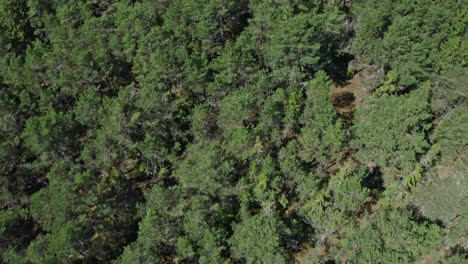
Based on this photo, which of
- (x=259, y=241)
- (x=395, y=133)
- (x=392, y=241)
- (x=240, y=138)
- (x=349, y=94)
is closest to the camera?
Result: (x=392, y=241)

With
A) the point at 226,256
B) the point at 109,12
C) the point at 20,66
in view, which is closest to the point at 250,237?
the point at 226,256

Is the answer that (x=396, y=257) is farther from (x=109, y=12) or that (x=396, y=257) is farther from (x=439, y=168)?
(x=109, y=12)

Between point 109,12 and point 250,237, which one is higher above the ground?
point 109,12

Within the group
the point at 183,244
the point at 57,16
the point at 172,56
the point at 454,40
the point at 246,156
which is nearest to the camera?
the point at 183,244

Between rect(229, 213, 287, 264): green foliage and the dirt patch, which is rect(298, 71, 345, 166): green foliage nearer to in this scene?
rect(229, 213, 287, 264): green foliage

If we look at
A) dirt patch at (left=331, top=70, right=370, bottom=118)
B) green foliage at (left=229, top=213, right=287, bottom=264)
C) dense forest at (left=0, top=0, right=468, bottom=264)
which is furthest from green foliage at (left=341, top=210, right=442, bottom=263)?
dirt patch at (left=331, top=70, right=370, bottom=118)

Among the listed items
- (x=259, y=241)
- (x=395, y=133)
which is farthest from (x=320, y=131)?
(x=259, y=241)

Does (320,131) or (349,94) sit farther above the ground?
(320,131)

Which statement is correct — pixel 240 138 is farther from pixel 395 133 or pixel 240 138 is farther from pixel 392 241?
pixel 392 241
